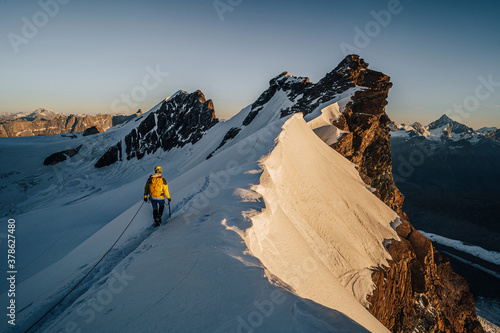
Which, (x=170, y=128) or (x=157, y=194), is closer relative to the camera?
(x=157, y=194)

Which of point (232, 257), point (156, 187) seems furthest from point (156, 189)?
point (232, 257)

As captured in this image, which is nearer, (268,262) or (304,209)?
(268,262)

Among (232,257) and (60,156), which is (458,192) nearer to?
(232,257)

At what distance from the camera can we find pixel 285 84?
47.2 metres

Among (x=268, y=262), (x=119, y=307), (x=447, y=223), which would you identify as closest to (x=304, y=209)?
(x=268, y=262)

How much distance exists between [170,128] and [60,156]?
99.2 ft

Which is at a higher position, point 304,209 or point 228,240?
point 228,240

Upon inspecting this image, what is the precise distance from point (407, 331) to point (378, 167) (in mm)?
18932

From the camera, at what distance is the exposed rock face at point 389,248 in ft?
50.6

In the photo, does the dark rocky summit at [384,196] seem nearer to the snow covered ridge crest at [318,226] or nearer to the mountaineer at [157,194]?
the snow covered ridge crest at [318,226]

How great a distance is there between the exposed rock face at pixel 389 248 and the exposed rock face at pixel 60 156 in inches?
1996

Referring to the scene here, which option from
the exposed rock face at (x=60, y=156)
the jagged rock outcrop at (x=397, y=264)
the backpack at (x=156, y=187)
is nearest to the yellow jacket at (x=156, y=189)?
the backpack at (x=156, y=187)

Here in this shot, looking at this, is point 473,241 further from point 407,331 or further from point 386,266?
point 386,266

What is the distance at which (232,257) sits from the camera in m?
4.58
